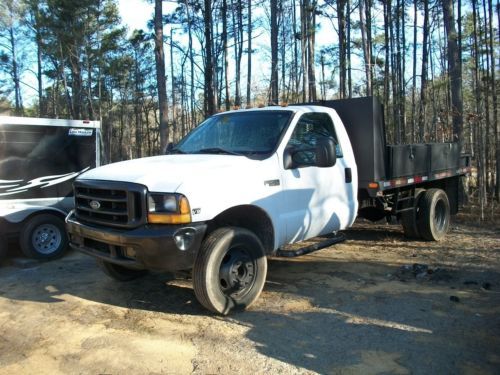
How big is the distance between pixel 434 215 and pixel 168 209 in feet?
18.9

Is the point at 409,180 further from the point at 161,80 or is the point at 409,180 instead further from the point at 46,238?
A: the point at 161,80

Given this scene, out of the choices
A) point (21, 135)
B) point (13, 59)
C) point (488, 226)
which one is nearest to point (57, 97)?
point (13, 59)

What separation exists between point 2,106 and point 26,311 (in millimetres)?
40704

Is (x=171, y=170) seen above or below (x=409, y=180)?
above

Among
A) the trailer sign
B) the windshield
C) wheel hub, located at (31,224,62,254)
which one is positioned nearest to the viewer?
the windshield

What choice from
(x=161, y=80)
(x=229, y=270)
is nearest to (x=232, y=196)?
(x=229, y=270)

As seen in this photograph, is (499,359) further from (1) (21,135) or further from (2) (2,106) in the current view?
(2) (2,106)

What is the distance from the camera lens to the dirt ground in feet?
12.5

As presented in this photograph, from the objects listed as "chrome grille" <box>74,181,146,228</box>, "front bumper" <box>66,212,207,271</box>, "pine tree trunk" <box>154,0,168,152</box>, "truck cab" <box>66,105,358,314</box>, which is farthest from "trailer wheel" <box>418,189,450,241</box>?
"pine tree trunk" <box>154,0,168,152</box>

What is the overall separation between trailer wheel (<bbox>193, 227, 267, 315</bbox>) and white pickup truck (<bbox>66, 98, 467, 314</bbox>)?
0.01 m

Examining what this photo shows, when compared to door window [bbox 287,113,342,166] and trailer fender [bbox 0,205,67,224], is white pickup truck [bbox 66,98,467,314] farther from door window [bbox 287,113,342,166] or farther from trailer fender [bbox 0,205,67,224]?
trailer fender [bbox 0,205,67,224]

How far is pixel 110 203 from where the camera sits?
462 cm

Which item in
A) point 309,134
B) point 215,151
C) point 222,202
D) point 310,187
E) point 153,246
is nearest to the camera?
point 153,246

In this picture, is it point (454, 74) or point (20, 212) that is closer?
point (20, 212)
